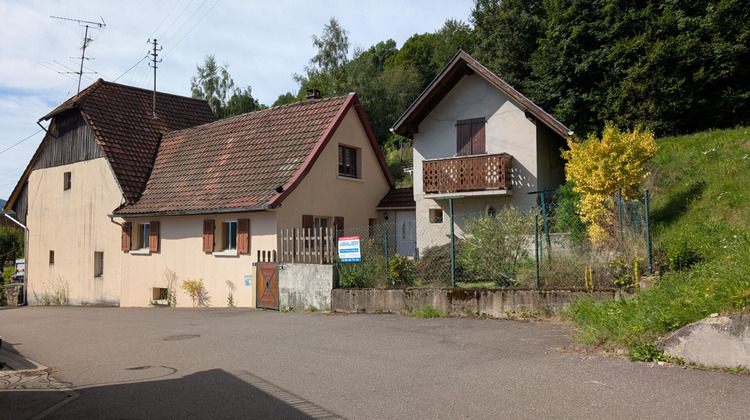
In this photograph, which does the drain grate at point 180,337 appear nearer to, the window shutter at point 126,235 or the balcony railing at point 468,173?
the window shutter at point 126,235

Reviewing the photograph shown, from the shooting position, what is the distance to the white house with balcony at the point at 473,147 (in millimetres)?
18984

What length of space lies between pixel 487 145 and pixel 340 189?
5400 mm

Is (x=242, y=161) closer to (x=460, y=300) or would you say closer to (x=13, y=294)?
(x=460, y=300)

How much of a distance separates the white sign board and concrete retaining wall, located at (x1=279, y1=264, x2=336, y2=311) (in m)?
0.47

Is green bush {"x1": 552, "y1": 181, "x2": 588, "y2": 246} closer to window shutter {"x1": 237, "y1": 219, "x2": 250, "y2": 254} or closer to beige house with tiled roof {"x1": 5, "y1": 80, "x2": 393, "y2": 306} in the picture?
beige house with tiled roof {"x1": 5, "y1": 80, "x2": 393, "y2": 306}

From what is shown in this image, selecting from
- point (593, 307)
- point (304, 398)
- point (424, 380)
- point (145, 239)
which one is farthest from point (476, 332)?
point (145, 239)

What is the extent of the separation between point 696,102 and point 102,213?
23.6 meters

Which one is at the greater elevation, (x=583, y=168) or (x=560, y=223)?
(x=583, y=168)

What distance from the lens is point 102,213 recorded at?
2230 centimetres

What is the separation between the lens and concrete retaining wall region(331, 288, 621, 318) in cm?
1054

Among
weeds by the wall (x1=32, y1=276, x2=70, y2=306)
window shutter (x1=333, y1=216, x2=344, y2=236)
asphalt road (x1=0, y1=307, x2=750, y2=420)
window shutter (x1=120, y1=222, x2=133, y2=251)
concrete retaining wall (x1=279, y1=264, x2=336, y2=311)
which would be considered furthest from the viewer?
weeds by the wall (x1=32, y1=276, x2=70, y2=306)

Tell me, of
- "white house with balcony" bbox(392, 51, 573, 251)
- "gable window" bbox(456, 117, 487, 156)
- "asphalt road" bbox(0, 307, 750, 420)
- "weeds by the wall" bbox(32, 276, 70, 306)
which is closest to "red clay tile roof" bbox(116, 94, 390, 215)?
"white house with balcony" bbox(392, 51, 573, 251)

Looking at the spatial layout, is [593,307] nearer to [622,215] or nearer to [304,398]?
[622,215]

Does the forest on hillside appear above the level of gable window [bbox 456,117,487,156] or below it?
above
